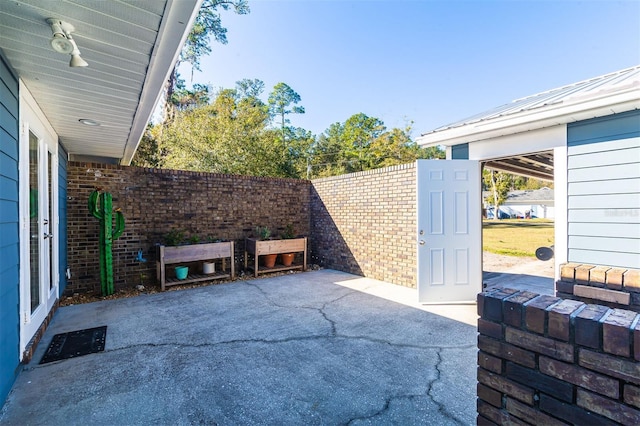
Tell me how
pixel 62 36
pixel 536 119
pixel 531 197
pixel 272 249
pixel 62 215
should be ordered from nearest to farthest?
pixel 62 36 < pixel 536 119 < pixel 62 215 < pixel 272 249 < pixel 531 197

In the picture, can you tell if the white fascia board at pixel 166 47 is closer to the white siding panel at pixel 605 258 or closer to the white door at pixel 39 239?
the white door at pixel 39 239

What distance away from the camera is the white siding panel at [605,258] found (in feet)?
9.57

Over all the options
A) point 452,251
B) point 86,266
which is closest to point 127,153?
point 86,266

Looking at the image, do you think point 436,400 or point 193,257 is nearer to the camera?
point 436,400

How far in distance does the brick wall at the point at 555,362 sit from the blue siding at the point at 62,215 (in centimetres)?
561

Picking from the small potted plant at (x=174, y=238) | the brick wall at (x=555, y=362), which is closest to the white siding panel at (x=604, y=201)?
the brick wall at (x=555, y=362)

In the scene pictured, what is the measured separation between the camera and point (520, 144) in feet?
12.5

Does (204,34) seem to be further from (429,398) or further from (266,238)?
(429,398)

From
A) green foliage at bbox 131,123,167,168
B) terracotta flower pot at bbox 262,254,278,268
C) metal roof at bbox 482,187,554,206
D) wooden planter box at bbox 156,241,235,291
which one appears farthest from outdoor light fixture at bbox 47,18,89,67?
metal roof at bbox 482,187,554,206

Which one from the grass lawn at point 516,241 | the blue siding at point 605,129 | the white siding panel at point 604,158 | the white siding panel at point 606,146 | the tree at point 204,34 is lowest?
the grass lawn at point 516,241

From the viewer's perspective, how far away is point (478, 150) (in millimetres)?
4266

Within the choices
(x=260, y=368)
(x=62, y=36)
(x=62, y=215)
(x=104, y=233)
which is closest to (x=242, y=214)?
(x=104, y=233)

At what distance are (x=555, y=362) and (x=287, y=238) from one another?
6.04 metres

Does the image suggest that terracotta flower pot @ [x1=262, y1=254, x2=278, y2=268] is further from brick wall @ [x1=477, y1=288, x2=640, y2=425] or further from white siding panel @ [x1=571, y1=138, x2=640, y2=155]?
brick wall @ [x1=477, y1=288, x2=640, y2=425]
